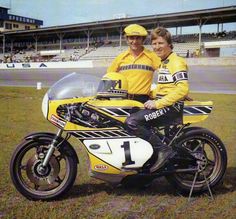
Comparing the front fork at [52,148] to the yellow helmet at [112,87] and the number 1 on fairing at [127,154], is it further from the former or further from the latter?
the number 1 on fairing at [127,154]

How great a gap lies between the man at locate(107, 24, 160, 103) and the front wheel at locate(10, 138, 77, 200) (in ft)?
4.26

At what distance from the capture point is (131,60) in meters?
5.10

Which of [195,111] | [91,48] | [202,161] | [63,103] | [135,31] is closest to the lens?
[63,103]

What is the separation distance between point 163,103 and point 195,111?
477mm

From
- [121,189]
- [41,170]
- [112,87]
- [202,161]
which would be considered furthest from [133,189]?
[112,87]

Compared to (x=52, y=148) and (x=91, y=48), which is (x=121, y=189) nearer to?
(x=52, y=148)

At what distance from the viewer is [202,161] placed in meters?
4.46

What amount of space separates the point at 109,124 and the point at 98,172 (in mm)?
542

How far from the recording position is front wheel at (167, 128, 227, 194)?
4.39 meters

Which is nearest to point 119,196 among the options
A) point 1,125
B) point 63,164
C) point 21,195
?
point 63,164

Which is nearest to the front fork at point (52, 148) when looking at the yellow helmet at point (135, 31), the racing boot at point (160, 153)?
the racing boot at point (160, 153)

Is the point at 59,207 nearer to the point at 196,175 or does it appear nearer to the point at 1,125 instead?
the point at 196,175

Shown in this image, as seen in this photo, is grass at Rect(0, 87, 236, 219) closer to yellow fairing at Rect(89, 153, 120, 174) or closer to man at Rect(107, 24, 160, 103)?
yellow fairing at Rect(89, 153, 120, 174)

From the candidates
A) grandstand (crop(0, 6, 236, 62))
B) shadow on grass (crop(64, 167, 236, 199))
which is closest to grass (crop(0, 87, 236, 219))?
shadow on grass (crop(64, 167, 236, 199))
